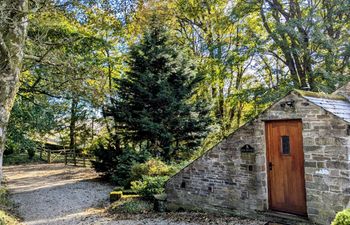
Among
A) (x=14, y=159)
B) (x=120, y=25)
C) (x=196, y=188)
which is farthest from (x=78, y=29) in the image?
(x=14, y=159)

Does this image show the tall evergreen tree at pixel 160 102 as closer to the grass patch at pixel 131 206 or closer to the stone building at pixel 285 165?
the grass patch at pixel 131 206

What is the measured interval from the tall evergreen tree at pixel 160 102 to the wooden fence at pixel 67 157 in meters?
7.27

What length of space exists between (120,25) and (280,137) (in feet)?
21.1

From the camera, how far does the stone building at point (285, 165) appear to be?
5.06 metres

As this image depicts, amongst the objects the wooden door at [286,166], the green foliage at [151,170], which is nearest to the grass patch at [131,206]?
the green foliage at [151,170]

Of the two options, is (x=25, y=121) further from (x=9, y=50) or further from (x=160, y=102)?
(x=160, y=102)

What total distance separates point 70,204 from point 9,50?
5744 millimetres

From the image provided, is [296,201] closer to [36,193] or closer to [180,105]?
[180,105]

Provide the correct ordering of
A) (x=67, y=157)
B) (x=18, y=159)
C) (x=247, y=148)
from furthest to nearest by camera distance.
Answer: (x=18, y=159)
(x=67, y=157)
(x=247, y=148)

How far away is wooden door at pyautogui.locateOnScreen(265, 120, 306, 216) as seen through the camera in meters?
5.62

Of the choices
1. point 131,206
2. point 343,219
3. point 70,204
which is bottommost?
point 70,204

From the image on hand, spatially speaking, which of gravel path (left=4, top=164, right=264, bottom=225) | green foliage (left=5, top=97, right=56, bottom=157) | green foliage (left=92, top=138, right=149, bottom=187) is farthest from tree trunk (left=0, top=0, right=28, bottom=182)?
green foliage (left=92, top=138, right=149, bottom=187)

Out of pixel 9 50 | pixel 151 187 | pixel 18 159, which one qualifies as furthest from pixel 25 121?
pixel 18 159

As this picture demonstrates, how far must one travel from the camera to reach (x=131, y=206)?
7.71 metres
